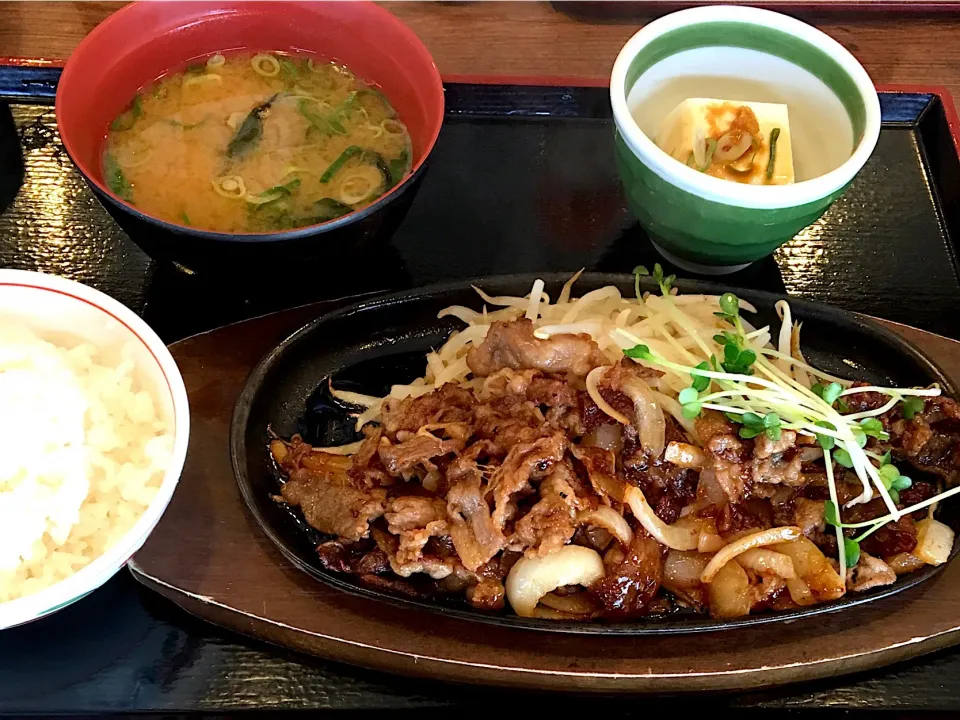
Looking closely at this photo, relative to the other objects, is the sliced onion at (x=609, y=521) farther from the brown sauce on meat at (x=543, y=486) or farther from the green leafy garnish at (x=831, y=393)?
the green leafy garnish at (x=831, y=393)

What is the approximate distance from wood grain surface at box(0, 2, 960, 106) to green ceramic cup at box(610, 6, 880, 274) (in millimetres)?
784

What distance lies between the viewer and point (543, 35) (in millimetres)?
3195

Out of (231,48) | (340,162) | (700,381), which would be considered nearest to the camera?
(700,381)

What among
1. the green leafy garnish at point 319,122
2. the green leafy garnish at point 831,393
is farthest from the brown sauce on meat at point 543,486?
the green leafy garnish at point 319,122

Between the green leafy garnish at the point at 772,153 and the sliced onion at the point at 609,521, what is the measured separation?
40.0 inches

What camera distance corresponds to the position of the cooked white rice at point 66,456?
1637mm

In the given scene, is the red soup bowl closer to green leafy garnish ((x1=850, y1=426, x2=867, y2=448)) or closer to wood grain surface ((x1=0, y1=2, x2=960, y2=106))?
wood grain surface ((x1=0, y1=2, x2=960, y2=106))

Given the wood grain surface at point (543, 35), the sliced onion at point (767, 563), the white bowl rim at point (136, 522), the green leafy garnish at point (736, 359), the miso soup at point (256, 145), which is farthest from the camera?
the wood grain surface at point (543, 35)

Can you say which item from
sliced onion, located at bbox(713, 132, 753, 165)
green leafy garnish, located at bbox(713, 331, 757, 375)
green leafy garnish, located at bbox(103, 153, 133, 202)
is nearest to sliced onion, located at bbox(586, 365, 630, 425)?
green leafy garnish, located at bbox(713, 331, 757, 375)

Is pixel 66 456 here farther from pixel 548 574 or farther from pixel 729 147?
pixel 729 147

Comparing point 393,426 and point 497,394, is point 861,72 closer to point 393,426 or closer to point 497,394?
point 497,394

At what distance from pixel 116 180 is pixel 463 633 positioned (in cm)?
146

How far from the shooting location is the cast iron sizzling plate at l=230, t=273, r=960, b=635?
6.32ft

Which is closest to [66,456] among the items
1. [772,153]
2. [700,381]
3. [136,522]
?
[136,522]
